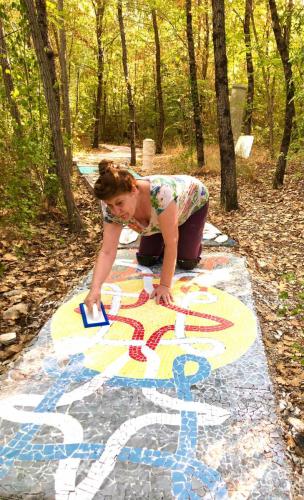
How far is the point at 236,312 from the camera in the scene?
2.83 meters

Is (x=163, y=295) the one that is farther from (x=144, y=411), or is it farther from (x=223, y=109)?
(x=223, y=109)

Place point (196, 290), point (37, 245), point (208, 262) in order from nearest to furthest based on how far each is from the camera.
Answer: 1. point (196, 290)
2. point (208, 262)
3. point (37, 245)

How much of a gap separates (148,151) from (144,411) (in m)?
9.48

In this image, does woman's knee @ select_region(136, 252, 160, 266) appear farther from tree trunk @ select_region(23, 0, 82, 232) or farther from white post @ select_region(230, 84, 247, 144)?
white post @ select_region(230, 84, 247, 144)

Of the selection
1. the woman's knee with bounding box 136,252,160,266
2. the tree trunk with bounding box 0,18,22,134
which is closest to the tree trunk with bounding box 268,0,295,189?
the woman's knee with bounding box 136,252,160,266

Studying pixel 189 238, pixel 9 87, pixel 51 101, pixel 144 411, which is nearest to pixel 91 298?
pixel 144 411

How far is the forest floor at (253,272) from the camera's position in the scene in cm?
224

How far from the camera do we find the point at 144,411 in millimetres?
1858

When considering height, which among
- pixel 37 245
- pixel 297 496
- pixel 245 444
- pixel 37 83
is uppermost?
pixel 37 83

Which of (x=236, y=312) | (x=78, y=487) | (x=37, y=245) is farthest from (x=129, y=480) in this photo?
(x=37, y=245)

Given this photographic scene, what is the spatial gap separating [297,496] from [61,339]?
1.60 m

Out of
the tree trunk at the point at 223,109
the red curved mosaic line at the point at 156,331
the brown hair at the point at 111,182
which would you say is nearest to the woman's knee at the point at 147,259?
the red curved mosaic line at the point at 156,331

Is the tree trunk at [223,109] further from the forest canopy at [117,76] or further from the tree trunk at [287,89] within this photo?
the tree trunk at [287,89]

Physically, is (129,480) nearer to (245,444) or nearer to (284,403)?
(245,444)
